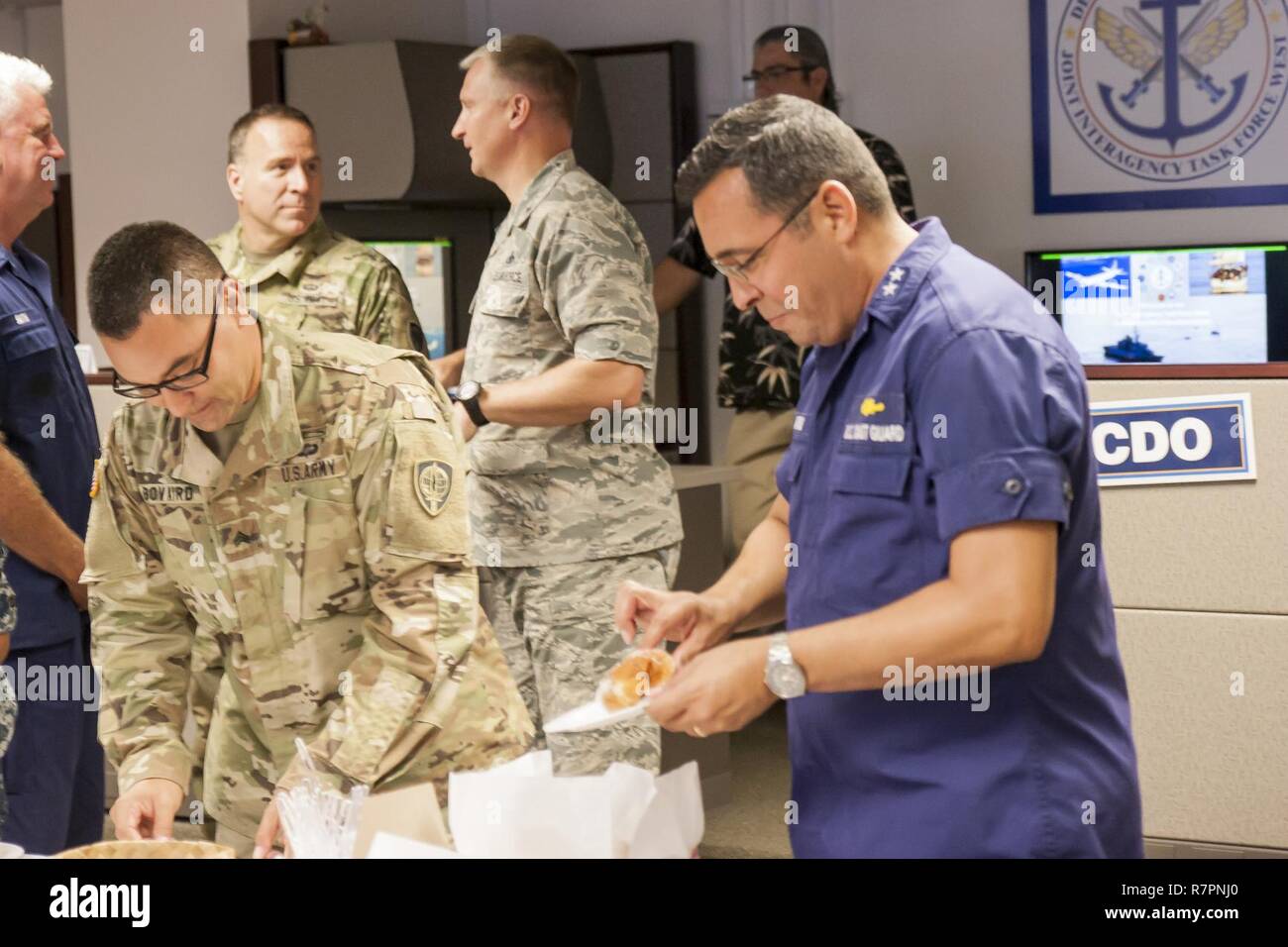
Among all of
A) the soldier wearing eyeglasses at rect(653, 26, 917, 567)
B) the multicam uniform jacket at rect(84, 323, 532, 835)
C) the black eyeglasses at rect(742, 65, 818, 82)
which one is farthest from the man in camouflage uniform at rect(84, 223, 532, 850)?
the black eyeglasses at rect(742, 65, 818, 82)

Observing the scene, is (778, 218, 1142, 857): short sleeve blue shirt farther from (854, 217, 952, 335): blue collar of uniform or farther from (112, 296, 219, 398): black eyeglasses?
(112, 296, 219, 398): black eyeglasses

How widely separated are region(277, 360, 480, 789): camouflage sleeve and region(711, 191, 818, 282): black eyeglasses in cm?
47

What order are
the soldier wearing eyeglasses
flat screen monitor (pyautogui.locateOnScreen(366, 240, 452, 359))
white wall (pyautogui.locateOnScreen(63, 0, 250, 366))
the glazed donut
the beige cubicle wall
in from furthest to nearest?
flat screen monitor (pyautogui.locateOnScreen(366, 240, 452, 359))
white wall (pyautogui.locateOnScreen(63, 0, 250, 366))
the soldier wearing eyeglasses
the beige cubicle wall
the glazed donut

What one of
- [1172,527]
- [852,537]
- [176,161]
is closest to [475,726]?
[852,537]

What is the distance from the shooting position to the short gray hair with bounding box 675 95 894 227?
5.20 ft

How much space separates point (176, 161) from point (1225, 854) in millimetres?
3611

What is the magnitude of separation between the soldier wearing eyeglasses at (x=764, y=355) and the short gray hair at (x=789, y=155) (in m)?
2.87

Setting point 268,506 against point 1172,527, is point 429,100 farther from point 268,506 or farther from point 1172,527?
point 268,506

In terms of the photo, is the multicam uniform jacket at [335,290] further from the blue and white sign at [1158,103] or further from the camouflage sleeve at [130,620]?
the blue and white sign at [1158,103]

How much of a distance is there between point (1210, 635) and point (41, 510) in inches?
82.7

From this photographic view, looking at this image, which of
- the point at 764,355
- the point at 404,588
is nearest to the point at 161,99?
the point at 764,355

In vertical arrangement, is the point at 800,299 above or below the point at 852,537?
Result: above
